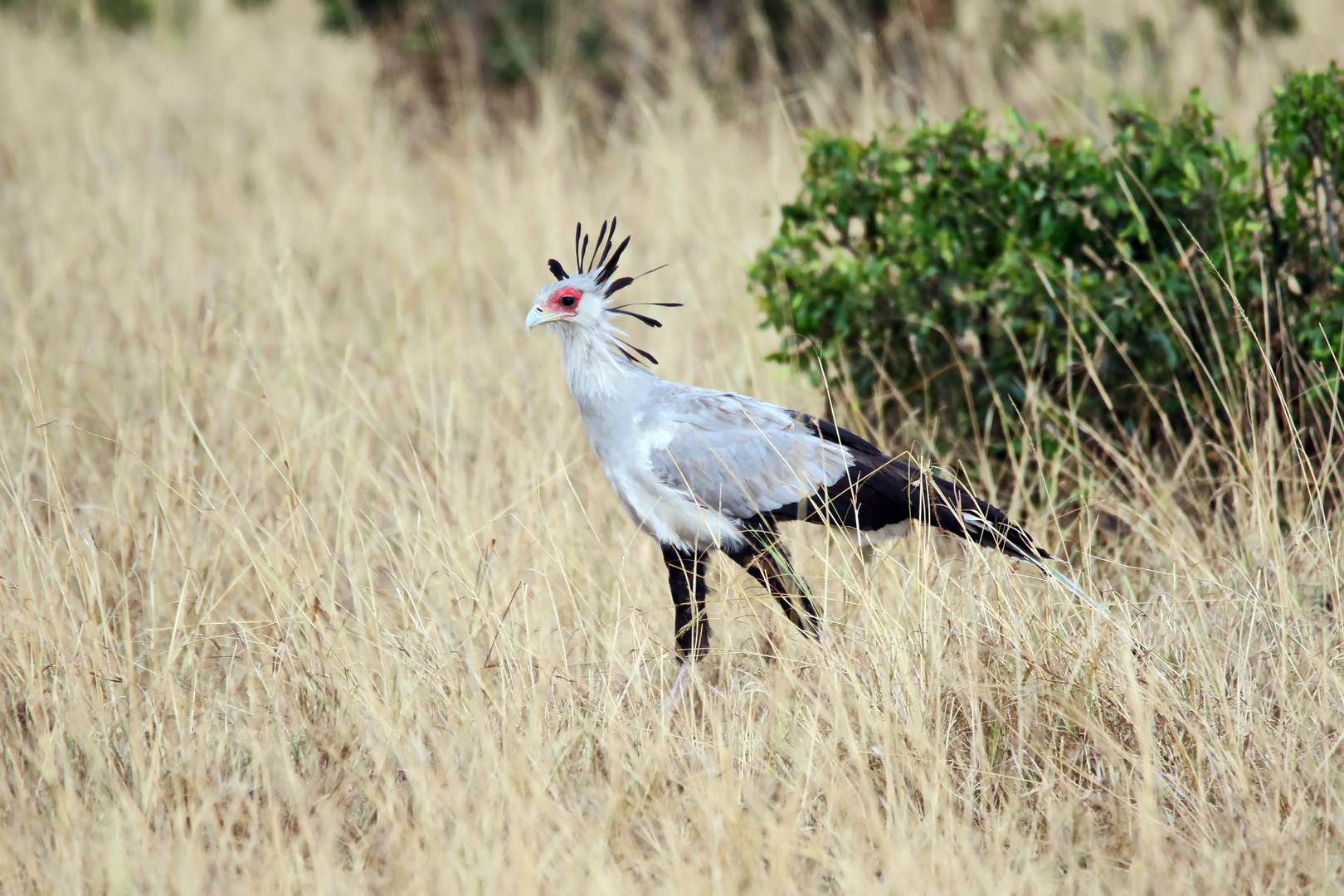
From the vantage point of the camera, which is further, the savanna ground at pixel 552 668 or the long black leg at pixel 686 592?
the long black leg at pixel 686 592

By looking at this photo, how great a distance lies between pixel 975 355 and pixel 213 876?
9.53 ft

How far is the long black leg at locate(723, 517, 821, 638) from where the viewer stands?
319cm

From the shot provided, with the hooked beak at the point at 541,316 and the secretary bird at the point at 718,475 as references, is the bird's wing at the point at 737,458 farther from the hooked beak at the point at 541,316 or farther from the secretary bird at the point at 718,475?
the hooked beak at the point at 541,316

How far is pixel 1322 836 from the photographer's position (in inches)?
93.0

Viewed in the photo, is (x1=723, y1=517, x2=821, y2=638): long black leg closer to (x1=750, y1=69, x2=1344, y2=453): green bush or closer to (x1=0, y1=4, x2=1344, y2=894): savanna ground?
(x1=0, y1=4, x2=1344, y2=894): savanna ground

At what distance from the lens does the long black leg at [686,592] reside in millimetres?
3199

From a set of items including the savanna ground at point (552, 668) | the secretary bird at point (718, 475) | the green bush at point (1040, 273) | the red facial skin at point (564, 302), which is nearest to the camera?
the savanna ground at point (552, 668)

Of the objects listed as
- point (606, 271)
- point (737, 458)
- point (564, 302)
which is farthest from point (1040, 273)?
point (564, 302)

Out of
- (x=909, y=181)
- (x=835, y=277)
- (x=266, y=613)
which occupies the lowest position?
(x=266, y=613)

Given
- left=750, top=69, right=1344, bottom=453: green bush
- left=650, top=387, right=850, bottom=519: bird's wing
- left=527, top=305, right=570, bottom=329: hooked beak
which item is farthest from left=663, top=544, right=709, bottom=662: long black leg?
left=750, top=69, right=1344, bottom=453: green bush

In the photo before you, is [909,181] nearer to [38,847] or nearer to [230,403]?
[230,403]

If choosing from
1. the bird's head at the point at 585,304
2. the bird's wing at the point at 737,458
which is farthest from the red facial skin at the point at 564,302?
the bird's wing at the point at 737,458

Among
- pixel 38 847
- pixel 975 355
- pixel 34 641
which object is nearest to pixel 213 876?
pixel 38 847

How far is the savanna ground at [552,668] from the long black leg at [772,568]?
3.2 inches
